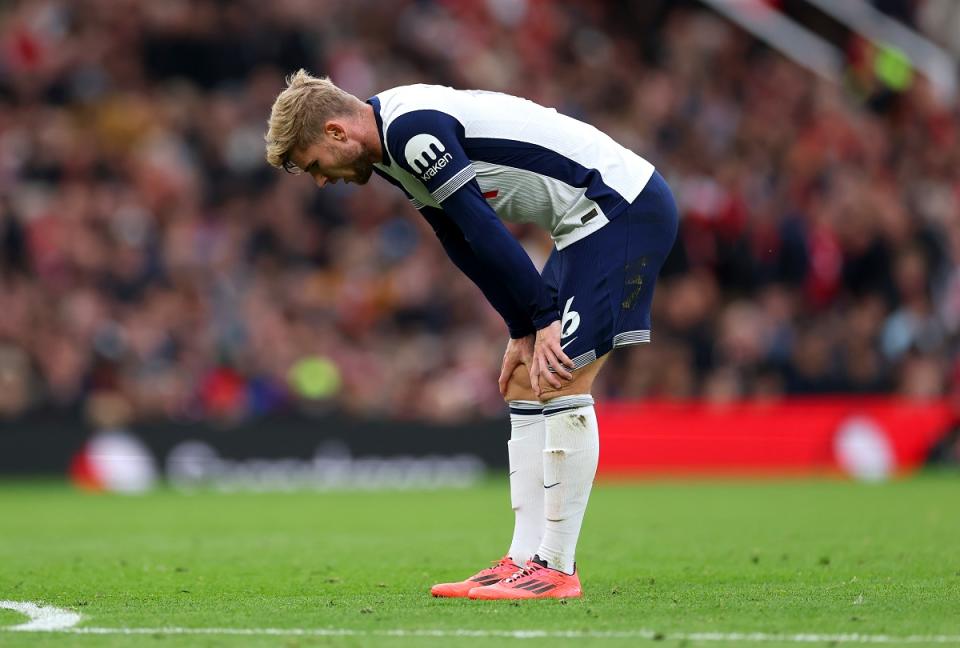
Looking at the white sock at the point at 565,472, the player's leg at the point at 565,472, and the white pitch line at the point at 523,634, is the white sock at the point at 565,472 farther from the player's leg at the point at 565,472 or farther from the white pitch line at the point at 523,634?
the white pitch line at the point at 523,634

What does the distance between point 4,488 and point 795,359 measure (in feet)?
29.6

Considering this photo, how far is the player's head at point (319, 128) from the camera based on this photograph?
6.07 metres

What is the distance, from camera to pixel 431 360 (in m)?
18.1

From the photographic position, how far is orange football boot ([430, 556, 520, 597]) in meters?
6.33

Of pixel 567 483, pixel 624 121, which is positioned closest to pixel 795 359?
pixel 624 121

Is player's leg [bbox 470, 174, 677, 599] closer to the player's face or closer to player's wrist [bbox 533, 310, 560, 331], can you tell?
player's wrist [bbox 533, 310, 560, 331]

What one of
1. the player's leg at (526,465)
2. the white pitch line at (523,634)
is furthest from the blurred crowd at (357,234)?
the white pitch line at (523,634)

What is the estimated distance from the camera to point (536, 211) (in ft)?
20.9

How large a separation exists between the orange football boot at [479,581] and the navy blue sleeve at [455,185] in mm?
1303

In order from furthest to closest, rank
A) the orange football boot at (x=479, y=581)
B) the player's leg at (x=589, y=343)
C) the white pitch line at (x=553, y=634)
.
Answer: the orange football boot at (x=479, y=581) → the player's leg at (x=589, y=343) → the white pitch line at (x=553, y=634)

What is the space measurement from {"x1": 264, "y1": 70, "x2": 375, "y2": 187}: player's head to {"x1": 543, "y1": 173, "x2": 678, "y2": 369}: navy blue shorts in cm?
98

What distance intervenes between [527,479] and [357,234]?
40.3ft

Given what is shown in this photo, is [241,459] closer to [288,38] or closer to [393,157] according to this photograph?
[288,38]

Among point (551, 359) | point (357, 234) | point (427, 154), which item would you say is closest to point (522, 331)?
point (551, 359)
